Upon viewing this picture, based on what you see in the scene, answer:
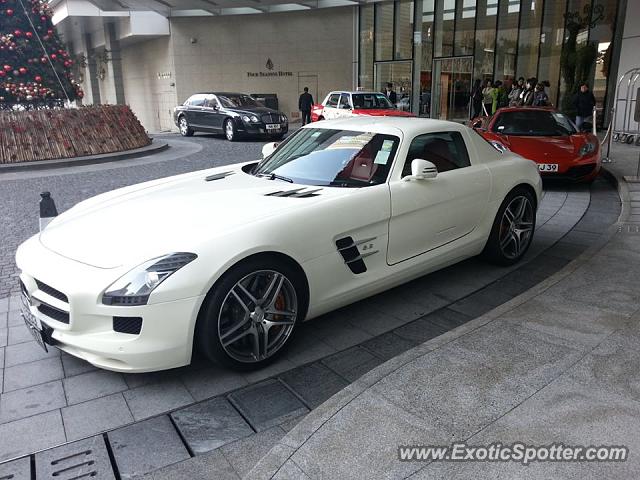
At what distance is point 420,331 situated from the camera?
13.0ft

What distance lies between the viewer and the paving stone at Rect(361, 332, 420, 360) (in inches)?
143

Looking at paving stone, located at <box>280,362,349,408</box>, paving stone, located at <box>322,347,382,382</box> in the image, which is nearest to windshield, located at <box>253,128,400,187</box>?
paving stone, located at <box>322,347,382,382</box>

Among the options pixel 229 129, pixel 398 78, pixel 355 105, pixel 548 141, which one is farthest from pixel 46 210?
pixel 398 78

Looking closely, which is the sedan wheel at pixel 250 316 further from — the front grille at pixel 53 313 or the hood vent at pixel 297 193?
the front grille at pixel 53 313

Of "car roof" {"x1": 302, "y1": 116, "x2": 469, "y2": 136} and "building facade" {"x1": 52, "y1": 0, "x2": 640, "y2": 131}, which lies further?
"building facade" {"x1": 52, "y1": 0, "x2": 640, "y2": 131}

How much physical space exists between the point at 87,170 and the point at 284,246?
946 cm

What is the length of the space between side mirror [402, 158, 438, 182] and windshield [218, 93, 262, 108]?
1469 centimetres

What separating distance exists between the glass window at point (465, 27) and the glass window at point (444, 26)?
266 mm

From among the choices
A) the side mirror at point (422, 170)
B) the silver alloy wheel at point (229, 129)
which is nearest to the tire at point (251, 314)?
the side mirror at point (422, 170)

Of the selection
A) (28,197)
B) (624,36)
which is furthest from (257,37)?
(28,197)

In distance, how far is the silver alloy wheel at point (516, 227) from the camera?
5172 mm

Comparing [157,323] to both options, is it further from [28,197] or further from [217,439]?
[28,197]

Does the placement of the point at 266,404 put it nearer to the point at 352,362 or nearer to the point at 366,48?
the point at 352,362

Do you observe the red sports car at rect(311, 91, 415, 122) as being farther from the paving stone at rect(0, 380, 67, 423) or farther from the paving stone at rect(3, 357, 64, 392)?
the paving stone at rect(0, 380, 67, 423)
